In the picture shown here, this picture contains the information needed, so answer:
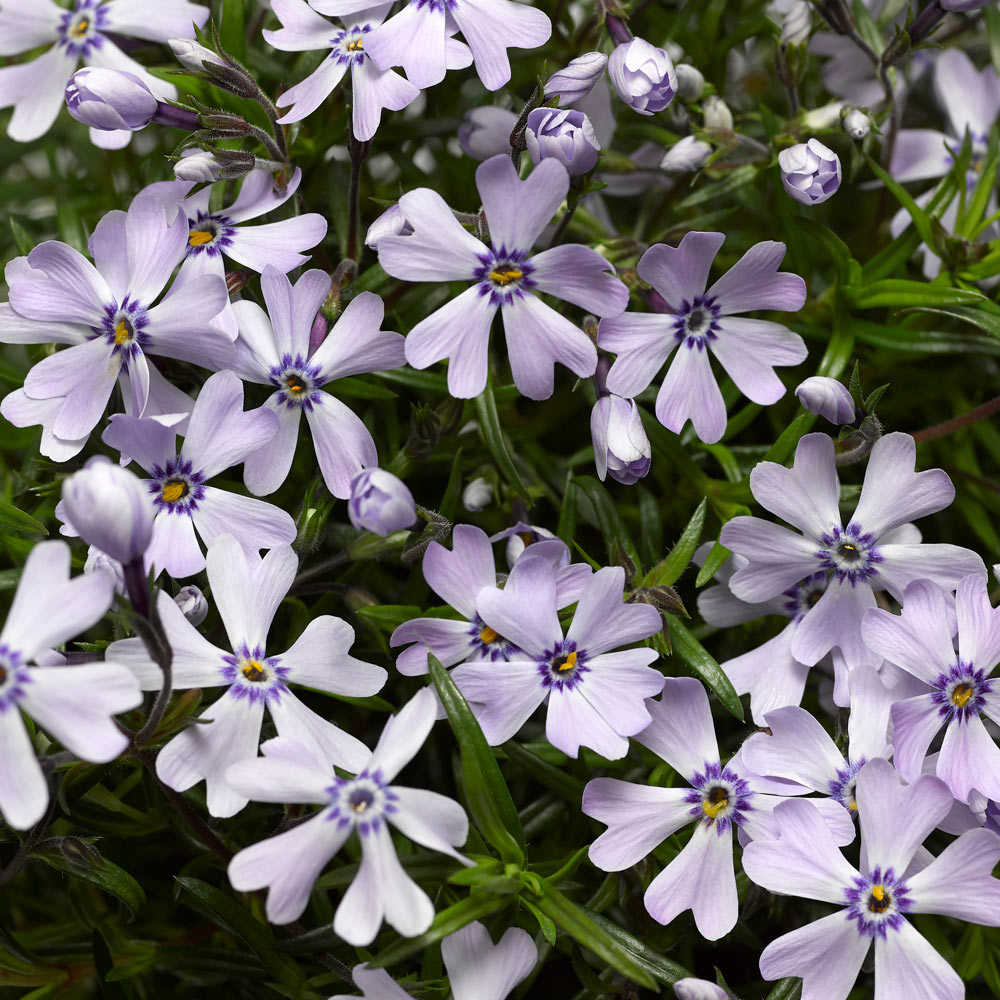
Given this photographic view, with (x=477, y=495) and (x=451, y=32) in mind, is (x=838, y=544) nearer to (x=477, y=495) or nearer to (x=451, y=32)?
(x=477, y=495)

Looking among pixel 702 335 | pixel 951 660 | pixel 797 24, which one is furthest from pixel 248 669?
pixel 797 24

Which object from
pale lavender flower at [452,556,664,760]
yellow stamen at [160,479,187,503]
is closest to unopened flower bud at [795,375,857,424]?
pale lavender flower at [452,556,664,760]

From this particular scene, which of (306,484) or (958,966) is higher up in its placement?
(306,484)

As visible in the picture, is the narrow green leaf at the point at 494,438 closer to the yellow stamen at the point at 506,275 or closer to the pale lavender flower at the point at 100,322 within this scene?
the yellow stamen at the point at 506,275

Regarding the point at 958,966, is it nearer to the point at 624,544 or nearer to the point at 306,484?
the point at 624,544

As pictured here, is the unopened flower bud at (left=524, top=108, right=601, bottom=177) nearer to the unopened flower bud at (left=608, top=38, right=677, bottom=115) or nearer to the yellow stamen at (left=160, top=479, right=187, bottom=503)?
the unopened flower bud at (left=608, top=38, right=677, bottom=115)

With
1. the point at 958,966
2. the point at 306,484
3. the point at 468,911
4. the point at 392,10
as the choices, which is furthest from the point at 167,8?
the point at 958,966
